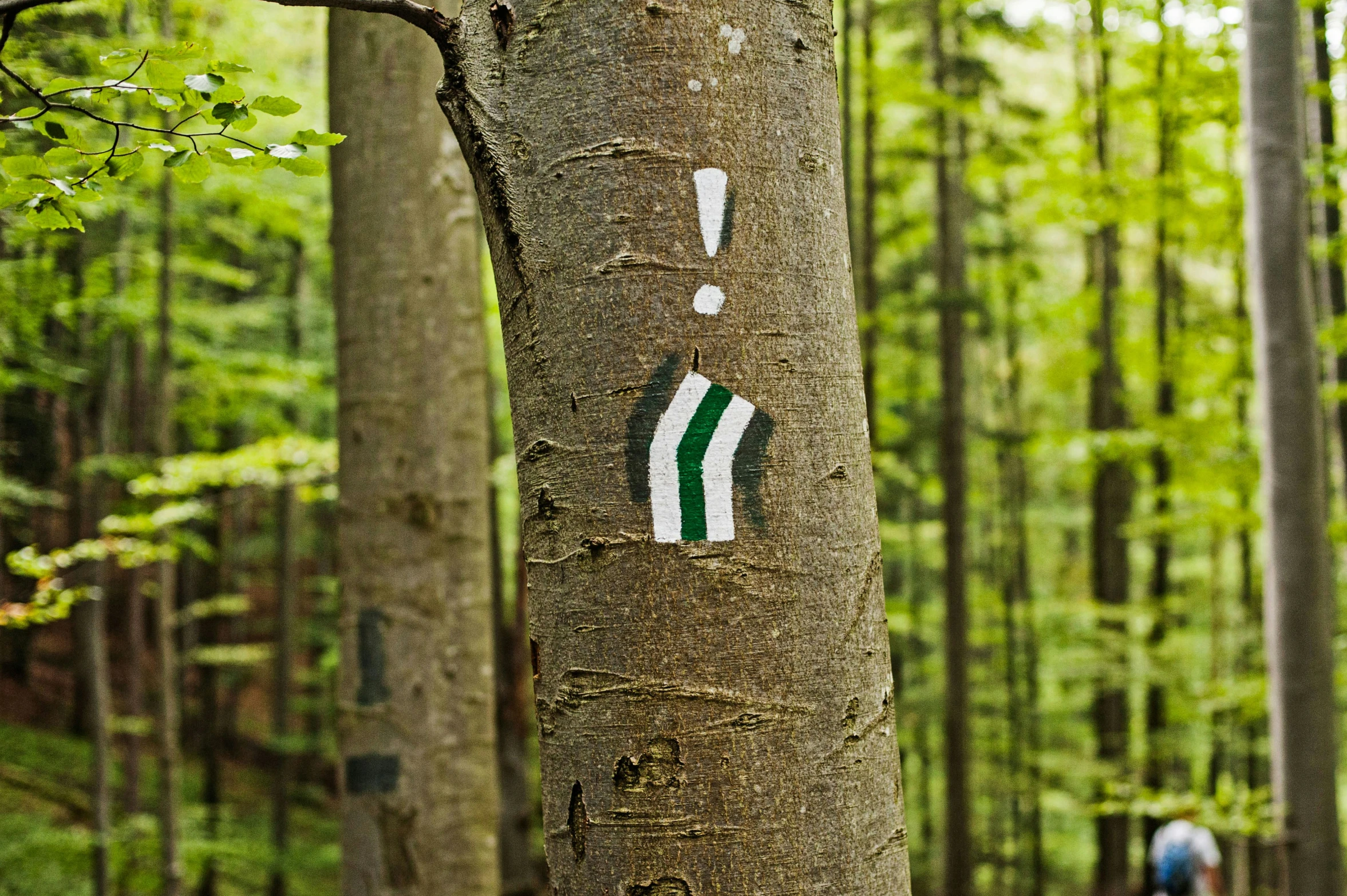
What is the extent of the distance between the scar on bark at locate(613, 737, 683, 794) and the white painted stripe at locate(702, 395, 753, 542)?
8.1 inches

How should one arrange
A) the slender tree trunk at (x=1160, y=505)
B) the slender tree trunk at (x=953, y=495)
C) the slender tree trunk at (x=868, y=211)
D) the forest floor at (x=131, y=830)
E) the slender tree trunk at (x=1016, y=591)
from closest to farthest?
the forest floor at (x=131, y=830) < the slender tree trunk at (x=1160, y=505) < the slender tree trunk at (x=868, y=211) < the slender tree trunk at (x=953, y=495) < the slender tree trunk at (x=1016, y=591)

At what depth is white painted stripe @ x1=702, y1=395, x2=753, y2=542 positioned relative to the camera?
3.12 feet

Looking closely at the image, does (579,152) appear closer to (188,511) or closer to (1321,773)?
(1321,773)

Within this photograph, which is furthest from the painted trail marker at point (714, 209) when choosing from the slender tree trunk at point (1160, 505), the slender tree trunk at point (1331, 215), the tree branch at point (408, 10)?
the slender tree trunk at point (1160, 505)

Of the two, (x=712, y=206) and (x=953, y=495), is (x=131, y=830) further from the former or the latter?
(x=712, y=206)

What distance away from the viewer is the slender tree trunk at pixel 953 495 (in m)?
11.7

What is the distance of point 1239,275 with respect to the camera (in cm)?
1266

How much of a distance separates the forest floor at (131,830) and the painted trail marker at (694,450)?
1094 centimetres

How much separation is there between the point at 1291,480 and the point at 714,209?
472 centimetres

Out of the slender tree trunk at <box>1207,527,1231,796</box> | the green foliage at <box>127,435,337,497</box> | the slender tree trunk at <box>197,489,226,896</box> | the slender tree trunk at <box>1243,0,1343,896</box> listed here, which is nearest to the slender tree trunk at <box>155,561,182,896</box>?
the slender tree trunk at <box>197,489,226,896</box>

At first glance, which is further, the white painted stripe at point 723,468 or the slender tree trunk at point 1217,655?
the slender tree trunk at point 1217,655

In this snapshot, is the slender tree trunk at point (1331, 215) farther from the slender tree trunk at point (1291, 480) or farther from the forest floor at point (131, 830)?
the forest floor at point (131, 830)

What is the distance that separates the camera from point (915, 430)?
16.0 meters

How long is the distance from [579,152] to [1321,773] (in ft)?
16.6
